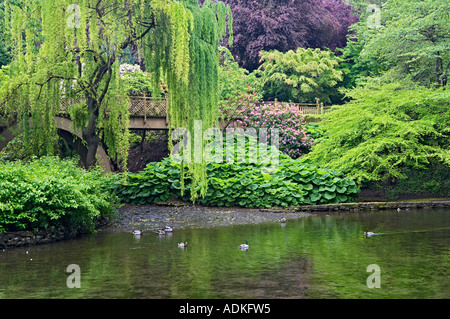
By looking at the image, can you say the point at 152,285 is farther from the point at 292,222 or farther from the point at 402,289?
the point at 292,222

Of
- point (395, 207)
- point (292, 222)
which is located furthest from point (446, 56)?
point (292, 222)

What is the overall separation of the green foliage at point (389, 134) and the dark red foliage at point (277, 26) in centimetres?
1430

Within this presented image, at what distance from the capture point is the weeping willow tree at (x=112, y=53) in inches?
609

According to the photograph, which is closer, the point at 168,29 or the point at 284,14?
the point at 168,29

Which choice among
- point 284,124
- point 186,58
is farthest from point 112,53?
point 284,124

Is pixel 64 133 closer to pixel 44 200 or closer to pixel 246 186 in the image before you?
pixel 246 186

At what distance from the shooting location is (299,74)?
3488 cm

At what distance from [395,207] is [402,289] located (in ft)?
44.5

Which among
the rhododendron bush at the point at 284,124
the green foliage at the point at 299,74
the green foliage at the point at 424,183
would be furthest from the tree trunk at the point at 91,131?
the green foliage at the point at 299,74

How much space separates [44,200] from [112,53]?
21.2 ft

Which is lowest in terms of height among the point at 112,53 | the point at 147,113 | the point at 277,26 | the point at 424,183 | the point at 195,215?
the point at 195,215

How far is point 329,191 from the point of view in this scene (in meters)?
21.8

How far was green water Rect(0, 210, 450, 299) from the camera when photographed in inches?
337
